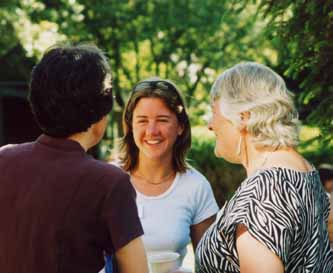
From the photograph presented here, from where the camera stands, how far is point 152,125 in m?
3.38

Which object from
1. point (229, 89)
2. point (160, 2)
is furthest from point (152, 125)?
point (160, 2)

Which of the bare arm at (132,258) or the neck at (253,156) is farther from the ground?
the neck at (253,156)

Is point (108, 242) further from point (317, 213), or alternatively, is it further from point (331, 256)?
point (331, 256)

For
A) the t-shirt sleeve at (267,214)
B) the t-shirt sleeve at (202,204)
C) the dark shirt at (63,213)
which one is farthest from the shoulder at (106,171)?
the t-shirt sleeve at (202,204)

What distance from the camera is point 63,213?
6.37 feet

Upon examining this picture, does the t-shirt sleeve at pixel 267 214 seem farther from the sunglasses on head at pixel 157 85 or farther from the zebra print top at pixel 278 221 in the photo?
the sunglasses on head at pixel 157 85

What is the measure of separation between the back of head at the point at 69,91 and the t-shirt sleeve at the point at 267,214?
63 cm

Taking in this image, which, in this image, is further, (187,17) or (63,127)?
(187,17)

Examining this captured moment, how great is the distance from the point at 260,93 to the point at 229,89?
130 mm

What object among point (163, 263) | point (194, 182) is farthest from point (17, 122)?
point (163, 263)

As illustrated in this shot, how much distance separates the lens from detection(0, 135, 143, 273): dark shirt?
194 centimetres

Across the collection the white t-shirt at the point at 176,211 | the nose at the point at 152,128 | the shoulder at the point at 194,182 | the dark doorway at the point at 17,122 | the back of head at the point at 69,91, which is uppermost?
the back of head at the point at 69,91

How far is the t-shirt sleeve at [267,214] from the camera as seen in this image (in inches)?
88.5

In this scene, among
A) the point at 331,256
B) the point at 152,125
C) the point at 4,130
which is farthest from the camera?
the point at 4,130
